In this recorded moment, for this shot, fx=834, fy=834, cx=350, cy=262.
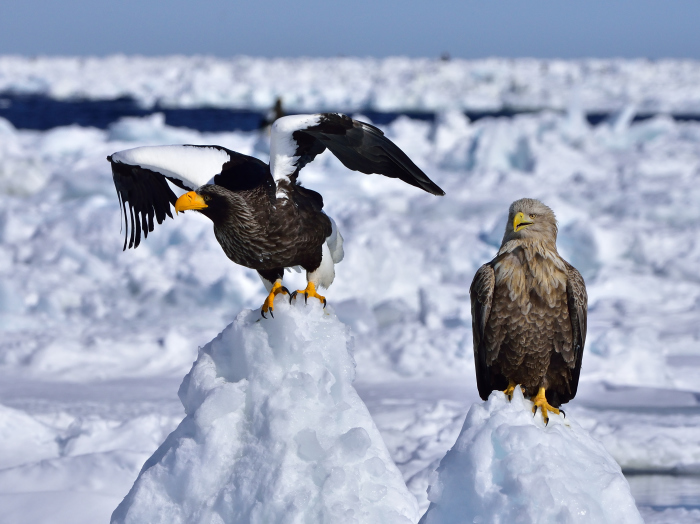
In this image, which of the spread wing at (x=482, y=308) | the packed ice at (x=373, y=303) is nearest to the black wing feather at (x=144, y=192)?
the packed ice at (x=373, y=303)

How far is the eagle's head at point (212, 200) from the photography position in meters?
2.82

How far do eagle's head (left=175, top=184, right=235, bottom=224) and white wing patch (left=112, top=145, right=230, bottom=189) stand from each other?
7cm

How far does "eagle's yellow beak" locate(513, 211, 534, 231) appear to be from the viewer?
267cm

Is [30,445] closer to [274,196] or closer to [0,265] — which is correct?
[274,196]

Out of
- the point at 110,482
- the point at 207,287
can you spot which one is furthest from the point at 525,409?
the point at 207,287

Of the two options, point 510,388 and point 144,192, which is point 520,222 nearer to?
point 510,388

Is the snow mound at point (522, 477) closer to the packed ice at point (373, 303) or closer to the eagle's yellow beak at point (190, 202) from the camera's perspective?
the packed ice at point (373, 303)

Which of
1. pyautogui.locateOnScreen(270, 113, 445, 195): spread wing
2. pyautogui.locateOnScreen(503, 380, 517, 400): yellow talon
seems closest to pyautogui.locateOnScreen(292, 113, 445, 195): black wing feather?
pyautogui.locateOnScreen(270, 113, 445, 195): spread wing

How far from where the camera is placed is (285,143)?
3047mm

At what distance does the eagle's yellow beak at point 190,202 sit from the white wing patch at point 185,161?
0.09 m

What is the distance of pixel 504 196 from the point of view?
504 inches

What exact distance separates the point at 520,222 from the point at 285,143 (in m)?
0.92

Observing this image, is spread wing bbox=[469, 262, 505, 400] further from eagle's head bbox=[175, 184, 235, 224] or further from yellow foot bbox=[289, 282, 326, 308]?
eagle's head bbox=[175, 184, 235, 224]

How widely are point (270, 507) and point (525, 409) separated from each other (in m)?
0.82
